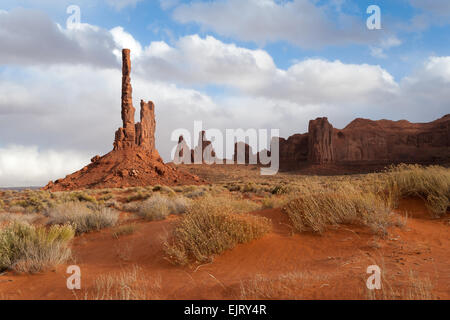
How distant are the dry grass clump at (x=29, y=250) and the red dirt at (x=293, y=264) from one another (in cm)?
22

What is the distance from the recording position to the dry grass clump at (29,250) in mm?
5840

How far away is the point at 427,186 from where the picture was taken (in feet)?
28.2

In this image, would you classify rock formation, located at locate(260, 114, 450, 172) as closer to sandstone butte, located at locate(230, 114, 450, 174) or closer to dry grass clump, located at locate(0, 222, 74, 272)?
sandstone butte, located at locate(230, 114, 450, 174)

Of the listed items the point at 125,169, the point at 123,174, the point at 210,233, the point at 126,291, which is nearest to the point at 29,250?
the point at 126,291

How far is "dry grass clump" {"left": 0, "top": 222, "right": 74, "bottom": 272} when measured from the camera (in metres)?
5.84

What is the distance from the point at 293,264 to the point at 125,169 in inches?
1396

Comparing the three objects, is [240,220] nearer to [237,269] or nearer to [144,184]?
[237,269]

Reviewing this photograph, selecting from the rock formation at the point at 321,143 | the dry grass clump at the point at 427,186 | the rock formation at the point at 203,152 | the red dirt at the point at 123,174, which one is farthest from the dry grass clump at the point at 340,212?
the rock formation at the point at 203,152

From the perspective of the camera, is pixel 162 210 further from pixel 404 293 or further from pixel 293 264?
pixel 404 293

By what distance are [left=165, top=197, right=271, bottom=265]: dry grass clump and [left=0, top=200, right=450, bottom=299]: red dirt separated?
208 mm

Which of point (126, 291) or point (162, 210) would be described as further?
point (162, 210)

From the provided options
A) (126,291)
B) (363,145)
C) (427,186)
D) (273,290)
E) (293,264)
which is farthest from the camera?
(363,145)
